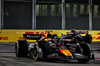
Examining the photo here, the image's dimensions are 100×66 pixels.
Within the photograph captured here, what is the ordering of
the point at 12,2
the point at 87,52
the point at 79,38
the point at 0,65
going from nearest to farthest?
the point at 0,65
the point at 87,52
the point at 79,38
the point at 12,2

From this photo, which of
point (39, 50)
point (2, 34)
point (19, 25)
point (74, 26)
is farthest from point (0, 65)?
point (74, 26)

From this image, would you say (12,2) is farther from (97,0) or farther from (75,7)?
(97,0)

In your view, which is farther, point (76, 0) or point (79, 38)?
point (76, 0)

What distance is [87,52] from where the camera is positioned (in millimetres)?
9688

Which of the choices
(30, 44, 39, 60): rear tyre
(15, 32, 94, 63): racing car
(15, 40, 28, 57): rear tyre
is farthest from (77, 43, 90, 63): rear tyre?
(15, 40, 28, 57): rear tyre

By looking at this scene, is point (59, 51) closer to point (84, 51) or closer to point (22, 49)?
point (84, 51)

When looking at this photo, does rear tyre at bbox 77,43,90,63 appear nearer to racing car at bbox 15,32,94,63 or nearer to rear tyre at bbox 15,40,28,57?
racing car at bbox 15,32,94,63

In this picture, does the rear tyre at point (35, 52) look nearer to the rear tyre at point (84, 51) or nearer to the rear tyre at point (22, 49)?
the rear tyre at point (22, 49)

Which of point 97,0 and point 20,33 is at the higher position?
point 97,0

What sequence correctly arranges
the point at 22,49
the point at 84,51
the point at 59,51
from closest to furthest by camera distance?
1. the point at 59,51
2. the point at 84,51
3. the point at 22,49

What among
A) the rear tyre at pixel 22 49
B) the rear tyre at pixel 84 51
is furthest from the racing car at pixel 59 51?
the rear tyre at pixel 22 49

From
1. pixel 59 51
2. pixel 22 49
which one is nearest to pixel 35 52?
pixel 59 51

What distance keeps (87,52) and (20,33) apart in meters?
14.3

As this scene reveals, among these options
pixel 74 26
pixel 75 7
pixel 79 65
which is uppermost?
pixel 75 7
